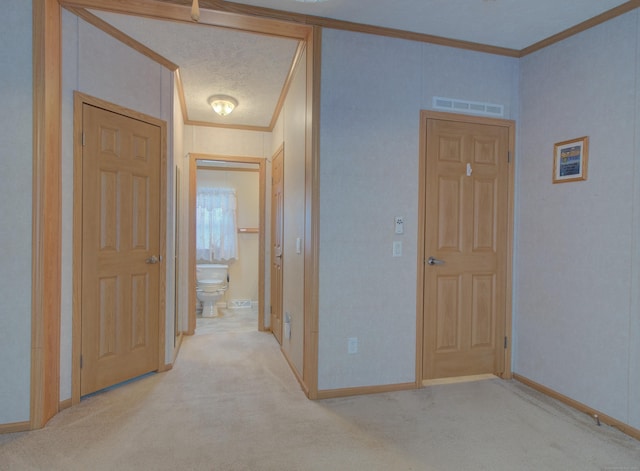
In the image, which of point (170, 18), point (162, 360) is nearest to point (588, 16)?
point (170, 18)

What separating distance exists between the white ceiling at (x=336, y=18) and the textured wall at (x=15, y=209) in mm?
593

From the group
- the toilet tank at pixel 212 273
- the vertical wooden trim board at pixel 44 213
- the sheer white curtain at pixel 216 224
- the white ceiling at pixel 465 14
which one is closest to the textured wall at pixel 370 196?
the white ceiling at pixel 465 14

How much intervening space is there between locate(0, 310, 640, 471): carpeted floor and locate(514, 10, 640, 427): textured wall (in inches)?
11.3

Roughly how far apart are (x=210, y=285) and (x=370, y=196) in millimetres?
3263

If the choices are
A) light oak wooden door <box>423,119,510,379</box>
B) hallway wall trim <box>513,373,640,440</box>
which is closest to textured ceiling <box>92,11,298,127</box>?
light oak wooden door <box>423,119,510,379</box>

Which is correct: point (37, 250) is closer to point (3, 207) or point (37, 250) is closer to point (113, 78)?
point (3, 207)

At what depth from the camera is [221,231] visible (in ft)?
19.4

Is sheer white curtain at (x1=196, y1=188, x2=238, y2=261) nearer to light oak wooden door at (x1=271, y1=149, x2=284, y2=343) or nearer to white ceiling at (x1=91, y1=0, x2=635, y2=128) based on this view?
light oak wooden door at (x1=271, y1=149, x2=284, y2=343)

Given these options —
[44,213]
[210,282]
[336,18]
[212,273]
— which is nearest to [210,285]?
[210,282]

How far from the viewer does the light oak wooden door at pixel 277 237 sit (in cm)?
390

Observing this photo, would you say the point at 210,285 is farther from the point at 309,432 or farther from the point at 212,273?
the point at 309,432

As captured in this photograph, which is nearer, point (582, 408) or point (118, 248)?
point (582, 408)

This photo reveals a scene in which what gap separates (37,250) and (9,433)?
1058 mm

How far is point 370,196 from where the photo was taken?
2.67 meters
